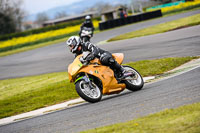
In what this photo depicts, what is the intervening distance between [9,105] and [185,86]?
18.7 feet

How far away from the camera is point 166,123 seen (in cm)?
543

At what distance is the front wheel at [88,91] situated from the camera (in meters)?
8.53

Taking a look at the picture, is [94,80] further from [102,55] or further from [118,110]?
[118,110]

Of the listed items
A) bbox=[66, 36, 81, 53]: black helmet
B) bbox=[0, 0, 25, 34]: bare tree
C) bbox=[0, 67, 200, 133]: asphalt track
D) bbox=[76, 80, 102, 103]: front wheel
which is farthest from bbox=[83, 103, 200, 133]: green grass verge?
bbox=[0, 0, 25, 34]: bare tree

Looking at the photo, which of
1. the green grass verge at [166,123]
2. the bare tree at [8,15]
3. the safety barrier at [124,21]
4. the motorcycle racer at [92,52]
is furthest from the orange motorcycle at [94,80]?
the bare tree at [8,15]

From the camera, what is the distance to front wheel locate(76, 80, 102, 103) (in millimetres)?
8531

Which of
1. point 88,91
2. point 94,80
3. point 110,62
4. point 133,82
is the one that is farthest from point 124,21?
point 88,91

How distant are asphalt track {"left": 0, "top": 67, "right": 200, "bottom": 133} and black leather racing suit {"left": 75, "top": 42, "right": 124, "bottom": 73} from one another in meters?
0.87

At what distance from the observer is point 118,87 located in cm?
916

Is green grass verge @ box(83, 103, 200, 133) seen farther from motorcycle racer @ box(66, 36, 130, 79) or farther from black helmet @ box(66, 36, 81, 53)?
black helmet @ box(66, 36, 81, 53)

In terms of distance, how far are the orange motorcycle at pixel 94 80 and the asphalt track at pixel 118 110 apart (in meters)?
0.28

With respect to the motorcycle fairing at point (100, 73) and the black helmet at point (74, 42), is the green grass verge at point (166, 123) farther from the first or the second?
the black helmet at point (74, 42)

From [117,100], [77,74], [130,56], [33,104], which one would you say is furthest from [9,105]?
[130,56]

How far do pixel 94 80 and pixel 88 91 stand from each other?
1.60 ft
